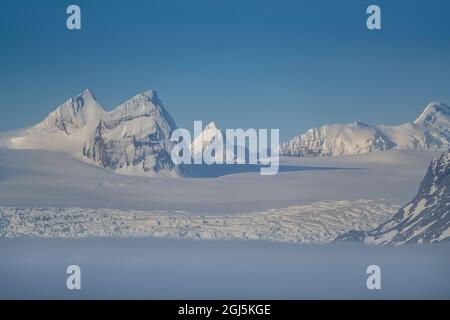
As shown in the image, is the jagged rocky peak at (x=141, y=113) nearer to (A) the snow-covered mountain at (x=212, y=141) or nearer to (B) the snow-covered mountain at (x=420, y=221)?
(A) the snow-covered mountain at (x=212, y=141)

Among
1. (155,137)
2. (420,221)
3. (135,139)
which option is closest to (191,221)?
(420,221)

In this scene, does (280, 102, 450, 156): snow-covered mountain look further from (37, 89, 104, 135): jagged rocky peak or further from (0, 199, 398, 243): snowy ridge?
(37, 89, 104, 135): jagged rocky peak

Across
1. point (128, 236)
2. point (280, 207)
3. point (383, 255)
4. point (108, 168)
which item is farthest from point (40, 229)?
Answer: point (383, 255)

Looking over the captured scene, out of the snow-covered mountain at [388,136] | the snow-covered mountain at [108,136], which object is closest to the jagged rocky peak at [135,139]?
the snow-covered mountain at [108,136]

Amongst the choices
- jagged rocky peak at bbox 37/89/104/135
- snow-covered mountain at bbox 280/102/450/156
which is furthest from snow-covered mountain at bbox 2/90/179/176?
snow-covered mountain at bbox 280/102/450/156
